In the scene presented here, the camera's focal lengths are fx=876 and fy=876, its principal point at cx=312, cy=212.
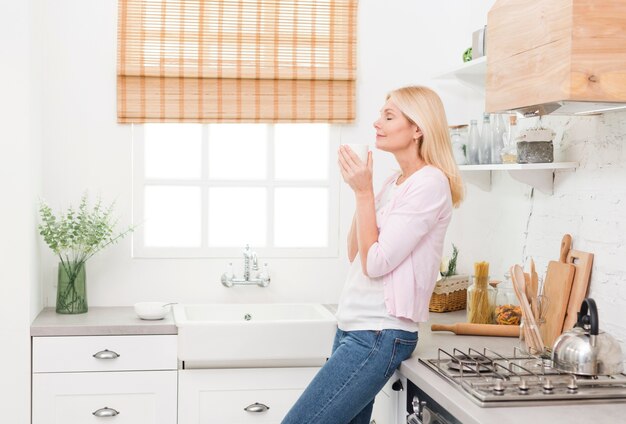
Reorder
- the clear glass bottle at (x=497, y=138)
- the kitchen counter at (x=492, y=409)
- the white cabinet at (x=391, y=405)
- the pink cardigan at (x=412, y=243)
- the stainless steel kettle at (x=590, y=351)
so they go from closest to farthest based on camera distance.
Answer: the kitchen counter at (x=492, y=409) < the stainless steel kettle at (x=590, y=351) < the pink cardigan at (x=412, y=243) < the white cabinet at (x=391, y=405) < the clear glass bottle at (x=497, y=138)

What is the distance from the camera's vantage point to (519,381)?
7.54 ft

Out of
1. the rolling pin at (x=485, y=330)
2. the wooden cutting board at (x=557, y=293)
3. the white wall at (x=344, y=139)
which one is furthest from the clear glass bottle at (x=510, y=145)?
the rolling pin at (x=485, y=330)

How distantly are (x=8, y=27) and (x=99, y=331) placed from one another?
3.93ft

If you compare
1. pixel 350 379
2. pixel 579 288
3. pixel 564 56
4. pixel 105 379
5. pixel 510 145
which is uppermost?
pixel 564 56

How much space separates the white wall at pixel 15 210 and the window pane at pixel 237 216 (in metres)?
0.86

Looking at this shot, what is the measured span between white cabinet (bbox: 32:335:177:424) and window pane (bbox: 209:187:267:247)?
729mm

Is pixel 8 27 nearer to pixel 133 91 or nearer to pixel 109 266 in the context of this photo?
pixel 133 91

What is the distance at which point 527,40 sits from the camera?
246 centimetres

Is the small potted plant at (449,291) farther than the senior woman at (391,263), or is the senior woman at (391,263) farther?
the small potted plant at (449,291)

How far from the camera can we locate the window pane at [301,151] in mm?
3953

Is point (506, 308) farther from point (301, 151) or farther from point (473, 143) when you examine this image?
point (301, 151)

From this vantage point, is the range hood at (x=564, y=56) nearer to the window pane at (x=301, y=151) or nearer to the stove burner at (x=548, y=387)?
the stove burner at (x=548, y=387)

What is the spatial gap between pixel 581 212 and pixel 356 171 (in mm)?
915

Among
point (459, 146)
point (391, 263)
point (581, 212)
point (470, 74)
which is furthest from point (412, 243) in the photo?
point (470, 74)
